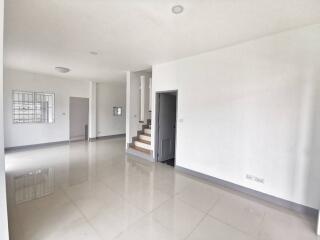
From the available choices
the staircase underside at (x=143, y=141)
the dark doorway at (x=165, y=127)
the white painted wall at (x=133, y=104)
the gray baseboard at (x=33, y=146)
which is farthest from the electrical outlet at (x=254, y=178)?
the gray baseboard at (x=33, y=146)

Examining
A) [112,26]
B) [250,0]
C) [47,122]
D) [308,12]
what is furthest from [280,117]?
[47,122]

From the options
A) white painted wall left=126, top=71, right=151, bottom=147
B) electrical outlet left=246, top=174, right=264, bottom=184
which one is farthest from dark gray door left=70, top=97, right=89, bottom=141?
electrical outlet left=246, top=174, right=264, bottom=184

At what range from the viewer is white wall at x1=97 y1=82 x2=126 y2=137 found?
7793mm

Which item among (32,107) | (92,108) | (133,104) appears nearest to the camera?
(133,104)

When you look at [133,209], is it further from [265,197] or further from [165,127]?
[165,127]

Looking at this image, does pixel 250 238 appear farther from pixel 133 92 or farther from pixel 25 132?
pixel 25 132

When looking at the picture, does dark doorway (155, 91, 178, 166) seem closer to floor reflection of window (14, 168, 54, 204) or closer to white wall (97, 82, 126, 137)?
floor reflection of window (14, 168, 54, 204)

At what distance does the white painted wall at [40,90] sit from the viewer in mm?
5293

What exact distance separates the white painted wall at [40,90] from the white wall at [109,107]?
0.78 metres

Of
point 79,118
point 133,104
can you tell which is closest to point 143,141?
point 133,104

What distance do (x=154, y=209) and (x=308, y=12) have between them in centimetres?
336

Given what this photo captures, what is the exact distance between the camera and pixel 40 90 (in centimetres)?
592

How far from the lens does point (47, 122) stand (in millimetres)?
6219

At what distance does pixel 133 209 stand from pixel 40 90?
5.94m
